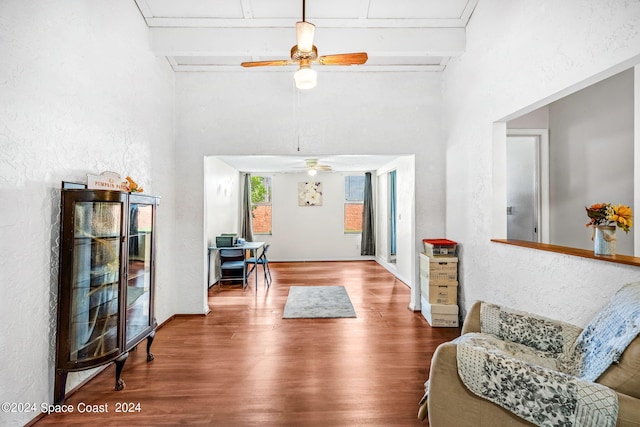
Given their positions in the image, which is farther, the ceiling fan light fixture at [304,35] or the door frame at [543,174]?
the door frame at [543,174]

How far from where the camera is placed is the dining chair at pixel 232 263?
5004mm

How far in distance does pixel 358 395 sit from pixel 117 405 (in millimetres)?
1674

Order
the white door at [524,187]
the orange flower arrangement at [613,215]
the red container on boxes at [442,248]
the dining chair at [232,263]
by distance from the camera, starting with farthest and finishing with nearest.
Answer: the dining chair at [232,263] → the white door at [524,187] → the red container on boxes at [442,248] → the orange flower arrangement at [613,215]

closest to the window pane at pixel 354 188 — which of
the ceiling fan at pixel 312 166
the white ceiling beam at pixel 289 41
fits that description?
the ceiling fan at pixel 312 166

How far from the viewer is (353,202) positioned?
7691 mm

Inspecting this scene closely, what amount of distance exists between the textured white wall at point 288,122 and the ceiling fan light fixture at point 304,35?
61.6 inches

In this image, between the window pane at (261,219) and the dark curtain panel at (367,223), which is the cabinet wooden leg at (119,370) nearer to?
the window pane at (261,219)

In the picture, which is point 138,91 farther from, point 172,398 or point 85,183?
point 172,398

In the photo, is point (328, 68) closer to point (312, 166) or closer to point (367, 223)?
point (312, 166)

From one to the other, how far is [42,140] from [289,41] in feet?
7.92

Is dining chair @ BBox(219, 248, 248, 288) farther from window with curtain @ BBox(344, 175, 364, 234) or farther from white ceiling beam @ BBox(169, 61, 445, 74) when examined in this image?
window with curtain @ BBox(344, 175, 364, 234)

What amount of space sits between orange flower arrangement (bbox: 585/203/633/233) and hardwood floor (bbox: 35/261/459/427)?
63.9 inches

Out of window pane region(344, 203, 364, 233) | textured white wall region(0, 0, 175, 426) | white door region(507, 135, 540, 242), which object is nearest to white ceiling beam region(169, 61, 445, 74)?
textured white wall region(0, 0, 175, 426)

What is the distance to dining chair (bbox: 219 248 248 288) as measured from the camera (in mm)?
5004
